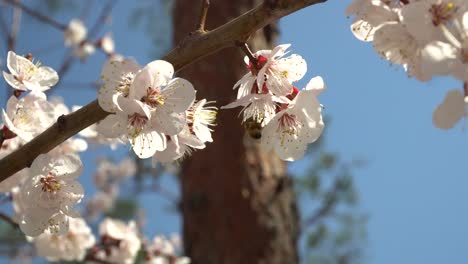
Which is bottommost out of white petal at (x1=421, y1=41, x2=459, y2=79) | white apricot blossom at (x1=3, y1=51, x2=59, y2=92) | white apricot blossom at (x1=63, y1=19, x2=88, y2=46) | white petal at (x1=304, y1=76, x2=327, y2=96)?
white petal at (x1=421, y1=41, x2=459, y2=79)

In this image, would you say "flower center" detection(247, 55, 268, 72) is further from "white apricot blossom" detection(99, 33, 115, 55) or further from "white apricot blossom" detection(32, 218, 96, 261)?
"white apricot blossom" detection(99, 33, 115, 55)

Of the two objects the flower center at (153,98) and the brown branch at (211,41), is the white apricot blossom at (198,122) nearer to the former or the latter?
the flower center at (153,98)

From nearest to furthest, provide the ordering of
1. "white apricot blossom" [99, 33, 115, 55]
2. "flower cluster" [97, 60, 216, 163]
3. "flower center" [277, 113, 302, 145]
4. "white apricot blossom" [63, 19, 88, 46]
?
"flower cluster" [97, 60, 216, 163] → "flower center" [277, 113, 302, 145] → "white apricot blossom" [99, 33, 115, 55] → "white apricot blossom" [63, 19, 88, 46]

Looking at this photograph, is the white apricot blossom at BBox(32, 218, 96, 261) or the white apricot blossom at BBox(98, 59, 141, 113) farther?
the white apricot blossom at BBox(32, 218, 96, 261)

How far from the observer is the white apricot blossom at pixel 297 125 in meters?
0.66

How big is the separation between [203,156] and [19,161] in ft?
3.62

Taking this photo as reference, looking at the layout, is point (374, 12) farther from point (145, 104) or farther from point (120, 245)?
point (120, 245)

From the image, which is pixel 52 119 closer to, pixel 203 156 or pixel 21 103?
pixel 21 103

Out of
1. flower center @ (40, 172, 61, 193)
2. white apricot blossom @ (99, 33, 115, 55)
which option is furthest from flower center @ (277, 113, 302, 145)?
white apricot blossom @ (99, 33, 115, 55)

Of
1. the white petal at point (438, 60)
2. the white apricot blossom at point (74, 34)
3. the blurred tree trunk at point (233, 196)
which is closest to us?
the white petal at point (438, 60)

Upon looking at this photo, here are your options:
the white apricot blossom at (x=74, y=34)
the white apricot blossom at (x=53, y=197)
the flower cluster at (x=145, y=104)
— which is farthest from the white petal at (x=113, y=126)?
the white apricot blossom at (x=74, y=34)

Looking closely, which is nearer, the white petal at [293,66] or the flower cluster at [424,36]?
the flower cluster at [424,36]

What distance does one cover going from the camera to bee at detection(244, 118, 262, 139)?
70 centimetres

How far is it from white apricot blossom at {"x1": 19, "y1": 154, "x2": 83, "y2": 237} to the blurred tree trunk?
0.74m
